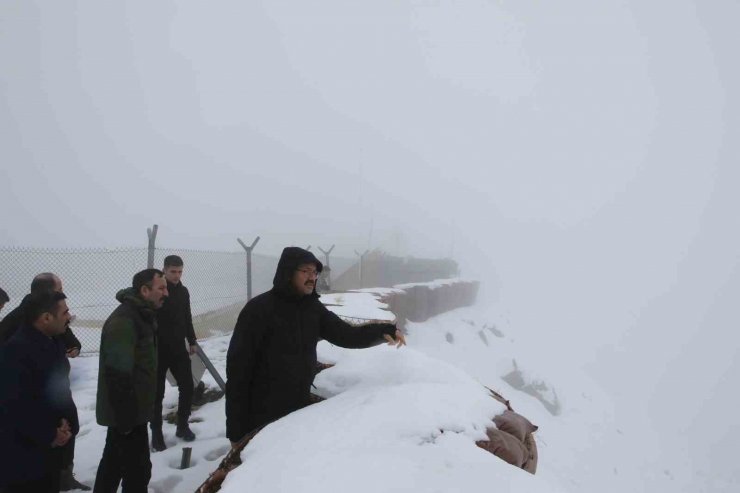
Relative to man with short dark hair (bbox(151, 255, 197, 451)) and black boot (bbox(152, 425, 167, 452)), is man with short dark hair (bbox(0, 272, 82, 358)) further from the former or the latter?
black boot (bbox(152, 425, 167, 452))

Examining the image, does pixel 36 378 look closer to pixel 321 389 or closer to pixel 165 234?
pixel 321 389

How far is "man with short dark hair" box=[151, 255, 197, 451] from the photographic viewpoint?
151 inches

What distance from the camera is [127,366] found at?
2600mm

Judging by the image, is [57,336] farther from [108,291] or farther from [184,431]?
[108,291]

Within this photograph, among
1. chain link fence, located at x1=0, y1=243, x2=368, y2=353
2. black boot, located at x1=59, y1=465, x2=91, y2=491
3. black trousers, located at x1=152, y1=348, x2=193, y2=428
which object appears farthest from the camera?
chain link fence, located at x1=0, y1=243, x2=368, y2=353

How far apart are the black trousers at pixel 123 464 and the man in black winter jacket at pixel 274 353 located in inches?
30.5

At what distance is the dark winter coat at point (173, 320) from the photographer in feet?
12.7

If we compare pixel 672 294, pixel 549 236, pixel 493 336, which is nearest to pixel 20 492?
pixel 493 336

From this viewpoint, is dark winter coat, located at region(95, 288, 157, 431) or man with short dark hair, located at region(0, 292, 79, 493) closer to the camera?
man with short dark hair, located at region(0, 292, 79, 493)

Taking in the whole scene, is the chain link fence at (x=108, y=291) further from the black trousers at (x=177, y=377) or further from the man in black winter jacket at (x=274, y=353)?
the man in black winter jacket at (x=274, y=353)

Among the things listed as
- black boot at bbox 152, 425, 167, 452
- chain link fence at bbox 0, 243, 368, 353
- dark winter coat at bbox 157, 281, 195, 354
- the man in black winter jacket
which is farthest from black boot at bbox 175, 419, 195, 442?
chain link fence at bbox 0, 243, 368, 353

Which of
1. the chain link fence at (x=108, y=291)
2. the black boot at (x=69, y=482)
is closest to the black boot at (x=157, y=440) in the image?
the black boot at (x=69, y=482)

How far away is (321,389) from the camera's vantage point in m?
2.83

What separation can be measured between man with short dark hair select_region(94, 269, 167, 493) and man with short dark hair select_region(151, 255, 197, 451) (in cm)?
99
